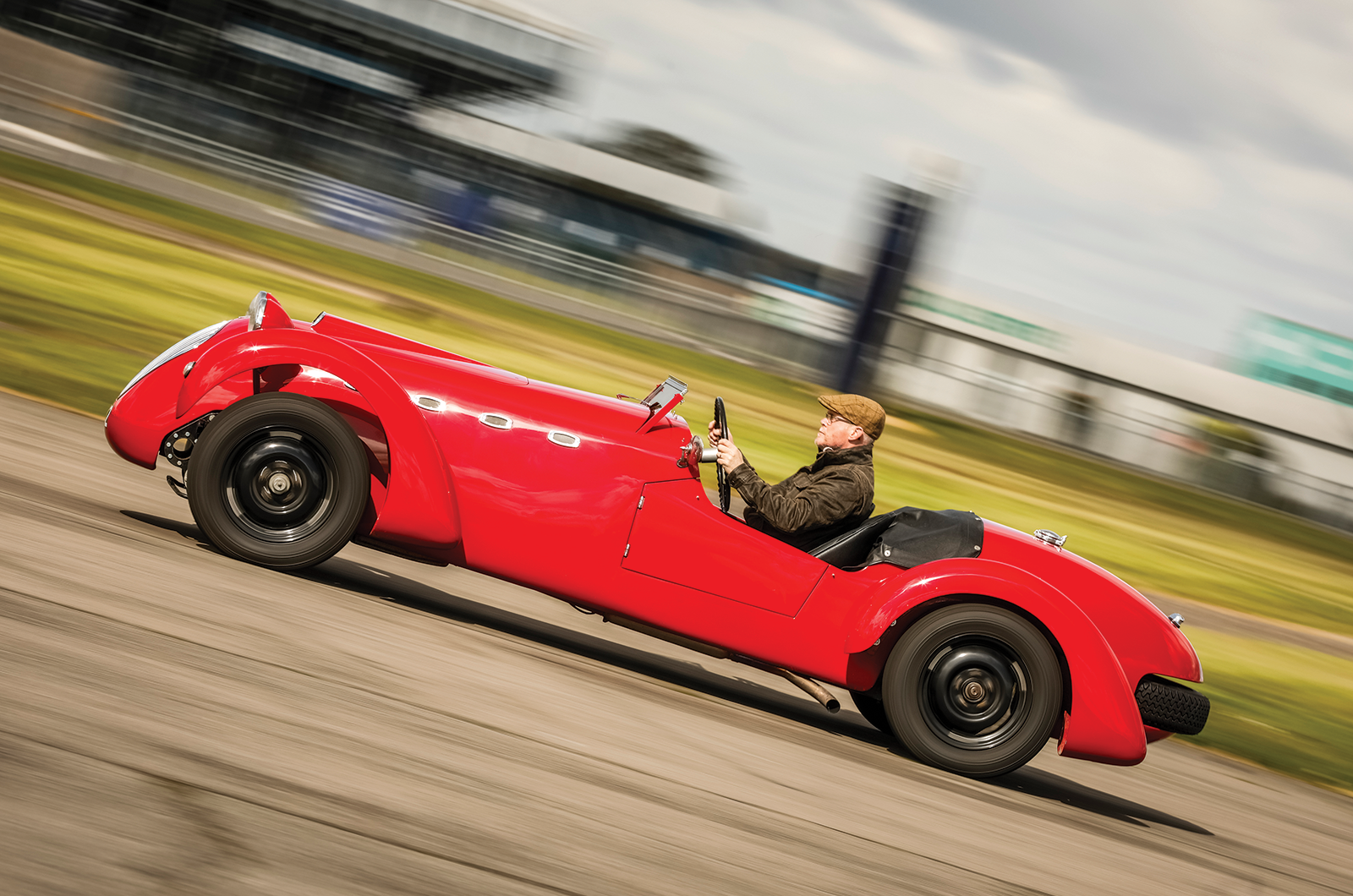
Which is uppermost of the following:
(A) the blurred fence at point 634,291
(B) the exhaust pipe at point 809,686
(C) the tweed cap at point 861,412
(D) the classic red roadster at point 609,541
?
(A) the blurred fence at point 634,291

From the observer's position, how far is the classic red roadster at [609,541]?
14.5 ft

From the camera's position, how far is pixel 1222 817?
500cm

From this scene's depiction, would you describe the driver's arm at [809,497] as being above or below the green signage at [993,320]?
below

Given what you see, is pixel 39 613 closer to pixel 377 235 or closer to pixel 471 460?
pixel 471 460

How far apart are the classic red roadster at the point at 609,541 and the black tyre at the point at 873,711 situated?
1.98ft

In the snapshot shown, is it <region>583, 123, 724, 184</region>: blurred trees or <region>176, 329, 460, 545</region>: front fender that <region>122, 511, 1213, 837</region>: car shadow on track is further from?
<region>583, 123, 724, 184</region>: blurred trees

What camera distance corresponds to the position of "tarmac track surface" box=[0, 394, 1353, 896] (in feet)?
8.55

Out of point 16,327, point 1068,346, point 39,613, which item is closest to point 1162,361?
point 1068,346

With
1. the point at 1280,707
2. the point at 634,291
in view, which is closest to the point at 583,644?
the point at 1280,707

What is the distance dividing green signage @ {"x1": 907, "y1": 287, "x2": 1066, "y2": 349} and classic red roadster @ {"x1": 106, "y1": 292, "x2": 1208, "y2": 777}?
93.6 ft

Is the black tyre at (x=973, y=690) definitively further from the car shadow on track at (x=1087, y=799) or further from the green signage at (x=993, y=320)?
the green signage at (x=993, y=320)

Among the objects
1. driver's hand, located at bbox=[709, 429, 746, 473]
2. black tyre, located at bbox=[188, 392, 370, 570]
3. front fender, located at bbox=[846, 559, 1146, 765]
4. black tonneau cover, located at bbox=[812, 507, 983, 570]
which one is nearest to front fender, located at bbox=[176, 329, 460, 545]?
black tyre, located at bbox=[188, 392, 370, 570]

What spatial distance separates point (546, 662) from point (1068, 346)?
3205 centimetres

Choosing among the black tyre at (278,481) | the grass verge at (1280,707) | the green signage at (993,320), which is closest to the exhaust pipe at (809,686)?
the black tyre at (278,481)
